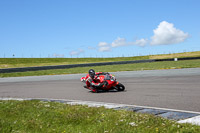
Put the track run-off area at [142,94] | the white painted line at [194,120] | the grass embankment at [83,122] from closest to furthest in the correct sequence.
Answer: the grass embankment at [83,122]
the white painted line at [194,120]
the track run-off area at [142,94]

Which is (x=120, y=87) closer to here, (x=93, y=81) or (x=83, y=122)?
(x=93, y=81)

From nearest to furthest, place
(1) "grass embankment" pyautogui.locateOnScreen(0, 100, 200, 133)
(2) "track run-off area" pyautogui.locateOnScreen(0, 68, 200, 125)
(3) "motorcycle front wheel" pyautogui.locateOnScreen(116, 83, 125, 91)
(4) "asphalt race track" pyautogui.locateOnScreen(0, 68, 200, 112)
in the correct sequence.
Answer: (1) "grass embankment" pyautogui.locateOnScreen(0, 100, 200, 133)
(2) "track run-off area" pyautogui.locateOnScreen(0, 68, 200, 125)
(4) "asphalt race track" pyautogui.locateOnScreen(0, 68, 200, 112)
(3) "motorcycle front wheel" pyautogui.locateOnScreen(116, 83, 125, 91)

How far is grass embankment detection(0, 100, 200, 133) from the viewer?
536 centimetres

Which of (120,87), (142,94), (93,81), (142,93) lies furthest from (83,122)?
(120,87)

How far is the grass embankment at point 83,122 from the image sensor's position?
17.6ft

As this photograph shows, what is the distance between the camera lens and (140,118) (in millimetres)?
6160

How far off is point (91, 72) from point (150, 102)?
416 centimetres

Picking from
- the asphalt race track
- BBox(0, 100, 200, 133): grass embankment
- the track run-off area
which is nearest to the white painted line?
BBox(0, 100, 200, 133): grass embankment

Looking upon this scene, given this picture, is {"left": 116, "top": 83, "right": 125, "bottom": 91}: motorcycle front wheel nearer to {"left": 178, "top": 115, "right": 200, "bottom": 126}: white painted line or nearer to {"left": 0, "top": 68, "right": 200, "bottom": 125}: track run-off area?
{"left": 0, "top": 68, "right": 200, "bottom": 125}: track run-off area

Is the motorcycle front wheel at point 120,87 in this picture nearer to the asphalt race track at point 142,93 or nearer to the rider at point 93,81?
the asphalt race track at point 142,93

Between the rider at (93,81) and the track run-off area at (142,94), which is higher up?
the rider at (93,81)

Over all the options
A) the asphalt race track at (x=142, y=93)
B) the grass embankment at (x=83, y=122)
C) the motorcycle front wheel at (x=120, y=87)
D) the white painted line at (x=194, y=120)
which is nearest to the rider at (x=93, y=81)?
the asphalt race track at (x=142, y=93)

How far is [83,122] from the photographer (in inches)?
245

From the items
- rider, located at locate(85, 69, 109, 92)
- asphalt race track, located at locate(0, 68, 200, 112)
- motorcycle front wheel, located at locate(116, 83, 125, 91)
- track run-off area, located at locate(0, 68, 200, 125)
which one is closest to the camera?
track run-off area, located at locate(0, 68, 200, 125)
